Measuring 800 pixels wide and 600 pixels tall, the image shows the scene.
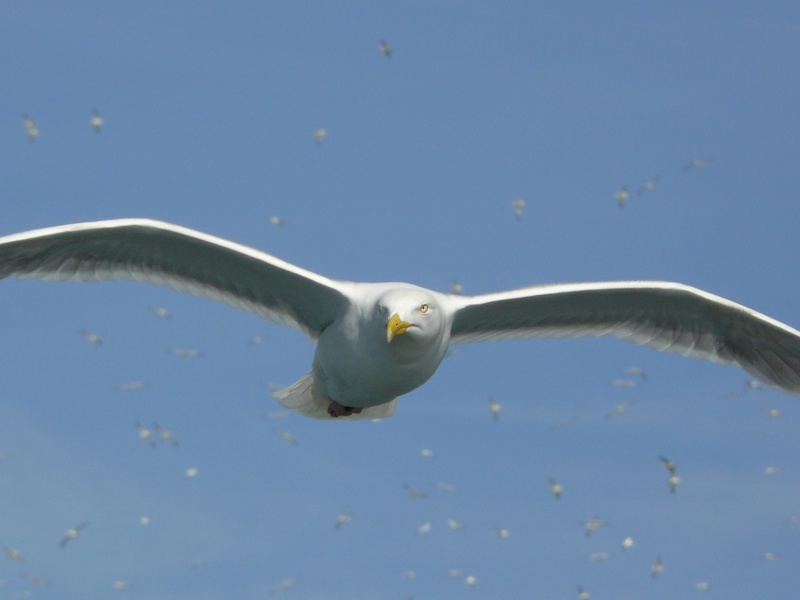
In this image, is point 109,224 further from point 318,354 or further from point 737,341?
point 737,341

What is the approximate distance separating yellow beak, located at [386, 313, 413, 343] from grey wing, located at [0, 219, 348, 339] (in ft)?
4.50

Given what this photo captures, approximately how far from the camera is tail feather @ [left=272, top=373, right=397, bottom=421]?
17656 millimetres

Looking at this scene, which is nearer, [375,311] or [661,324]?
[375,311]

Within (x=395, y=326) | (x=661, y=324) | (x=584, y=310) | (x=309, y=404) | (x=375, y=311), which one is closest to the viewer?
(x=395, y=326)

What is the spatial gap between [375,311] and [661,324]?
394 cm

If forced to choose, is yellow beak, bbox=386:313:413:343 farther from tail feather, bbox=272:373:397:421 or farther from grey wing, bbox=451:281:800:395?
tail feather, bbox=272:373:397:421

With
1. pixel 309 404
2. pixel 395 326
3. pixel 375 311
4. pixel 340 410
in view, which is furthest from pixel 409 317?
pixel 309 404

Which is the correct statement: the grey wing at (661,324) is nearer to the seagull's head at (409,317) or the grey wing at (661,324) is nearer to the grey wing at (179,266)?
the seagull's head at (409,317)

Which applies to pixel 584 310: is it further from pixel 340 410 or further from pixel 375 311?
pixel 375 311

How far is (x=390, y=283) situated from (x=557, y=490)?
579cm

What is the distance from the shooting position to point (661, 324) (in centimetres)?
1794

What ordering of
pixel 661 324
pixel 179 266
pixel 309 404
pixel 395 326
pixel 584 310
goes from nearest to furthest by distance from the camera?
pixel 395 326
pixel 179 266
pixel 584 310
pixel 309 404
pixel 661 324

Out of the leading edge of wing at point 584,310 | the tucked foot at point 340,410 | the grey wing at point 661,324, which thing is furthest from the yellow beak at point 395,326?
the tucked foot at point 340,410

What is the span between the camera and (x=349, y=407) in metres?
17.7
